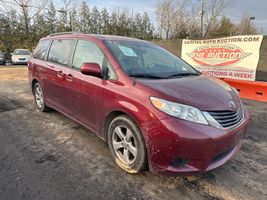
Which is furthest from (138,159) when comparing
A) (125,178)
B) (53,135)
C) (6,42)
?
(6,42)

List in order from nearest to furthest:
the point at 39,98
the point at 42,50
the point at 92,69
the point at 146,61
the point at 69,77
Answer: the point at 92,69 → the point at 146,61 → the point at 69,77 → the point at 42,50 → the point at 39,98

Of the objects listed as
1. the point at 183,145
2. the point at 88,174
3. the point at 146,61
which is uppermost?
the point at 146,61

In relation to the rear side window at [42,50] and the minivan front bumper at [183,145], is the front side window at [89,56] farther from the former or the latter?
the rear side window at [42,50]

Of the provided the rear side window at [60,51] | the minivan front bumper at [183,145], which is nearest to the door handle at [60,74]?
the rear side window at [60,51]

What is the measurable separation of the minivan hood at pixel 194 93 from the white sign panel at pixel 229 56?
467 cm

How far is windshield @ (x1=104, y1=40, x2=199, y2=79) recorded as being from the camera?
3420mm

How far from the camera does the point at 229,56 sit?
8016 millimetres

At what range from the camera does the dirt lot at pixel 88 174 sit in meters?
2.81

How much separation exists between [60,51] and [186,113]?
2.98m

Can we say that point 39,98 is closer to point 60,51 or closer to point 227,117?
point 60,51

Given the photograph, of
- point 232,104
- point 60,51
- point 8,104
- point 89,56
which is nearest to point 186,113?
point 232,104

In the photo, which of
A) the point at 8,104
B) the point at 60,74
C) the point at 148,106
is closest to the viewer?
the point at 148,106

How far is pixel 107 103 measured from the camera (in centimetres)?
333

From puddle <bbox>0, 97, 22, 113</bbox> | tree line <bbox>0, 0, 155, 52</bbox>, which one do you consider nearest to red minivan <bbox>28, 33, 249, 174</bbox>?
puddle <bbox>0, 97, 22, 113</bbox>
